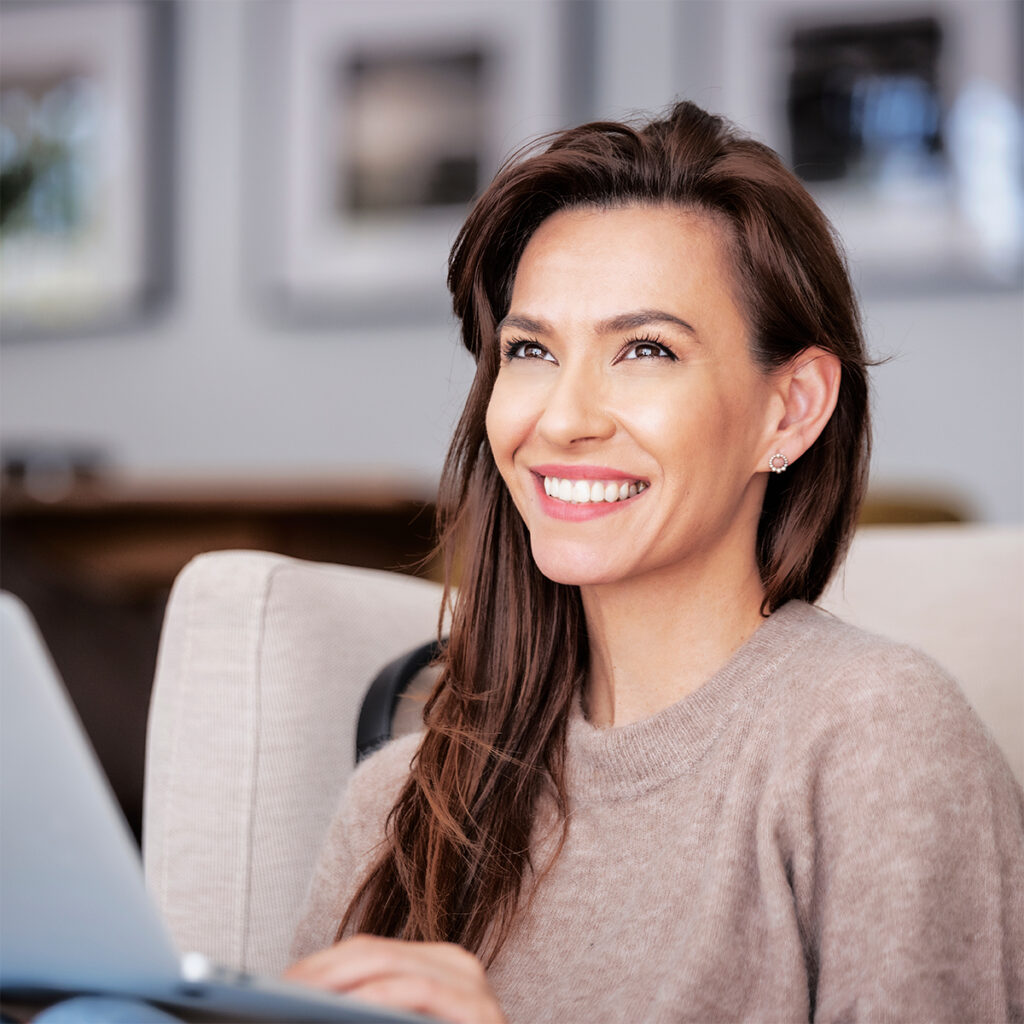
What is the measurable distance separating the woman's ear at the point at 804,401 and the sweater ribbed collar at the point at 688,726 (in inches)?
6.2

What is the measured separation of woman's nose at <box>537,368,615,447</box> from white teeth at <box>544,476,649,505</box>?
0.13ft

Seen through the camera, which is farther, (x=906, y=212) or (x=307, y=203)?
(x=307, y=203)

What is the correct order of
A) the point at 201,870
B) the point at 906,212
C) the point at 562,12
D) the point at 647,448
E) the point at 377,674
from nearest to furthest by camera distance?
the point at 647,448, the point at 201,870, the point at 377,674, the point at 906,212, the point at 562,12

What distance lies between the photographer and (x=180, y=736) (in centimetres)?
142

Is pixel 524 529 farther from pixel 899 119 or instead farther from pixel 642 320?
pixel 899 119

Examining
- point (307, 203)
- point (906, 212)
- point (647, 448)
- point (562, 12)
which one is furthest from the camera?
point (307, 203)

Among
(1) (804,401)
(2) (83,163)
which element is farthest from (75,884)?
(2) (83,163)

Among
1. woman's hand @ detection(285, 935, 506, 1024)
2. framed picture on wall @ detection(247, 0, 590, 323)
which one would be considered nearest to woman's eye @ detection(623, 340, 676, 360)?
woman's hand @ detection(285, 935, 506, 1024)

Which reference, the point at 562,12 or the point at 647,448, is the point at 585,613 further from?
the point at 562,12

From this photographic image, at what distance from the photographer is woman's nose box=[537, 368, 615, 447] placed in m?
1.22

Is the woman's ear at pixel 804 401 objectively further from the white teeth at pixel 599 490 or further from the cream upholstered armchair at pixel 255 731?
the cream upholstered armchair at pixel 255 731

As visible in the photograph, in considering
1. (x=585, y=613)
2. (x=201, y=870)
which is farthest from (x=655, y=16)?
(x=201, y=870)

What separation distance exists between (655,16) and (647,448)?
2227 mm

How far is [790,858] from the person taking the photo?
108 cm
